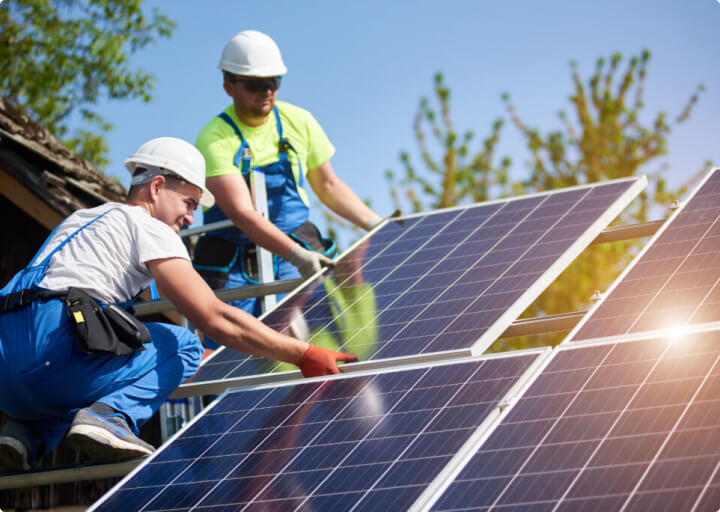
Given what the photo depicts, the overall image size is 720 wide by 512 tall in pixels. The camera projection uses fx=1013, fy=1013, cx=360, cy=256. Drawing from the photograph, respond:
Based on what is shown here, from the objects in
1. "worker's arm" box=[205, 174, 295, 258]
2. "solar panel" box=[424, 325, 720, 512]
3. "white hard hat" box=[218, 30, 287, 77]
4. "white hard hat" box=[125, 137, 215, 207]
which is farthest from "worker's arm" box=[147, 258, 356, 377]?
"white hard hat" box=[218, 30, 287, 77]

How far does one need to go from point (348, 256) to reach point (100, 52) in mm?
19789

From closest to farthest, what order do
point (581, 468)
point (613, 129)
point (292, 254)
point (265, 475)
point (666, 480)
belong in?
1. point (666, 480)
2. point (581, 468)
3. point (265, 475)
4. point (292, 254)
5. point (613, 129)

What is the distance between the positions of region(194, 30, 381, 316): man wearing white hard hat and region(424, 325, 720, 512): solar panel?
3.50m

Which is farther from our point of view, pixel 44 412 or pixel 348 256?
pixel 348 256

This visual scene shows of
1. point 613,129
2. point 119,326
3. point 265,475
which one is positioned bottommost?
point 613,129

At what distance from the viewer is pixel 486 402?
4648mm

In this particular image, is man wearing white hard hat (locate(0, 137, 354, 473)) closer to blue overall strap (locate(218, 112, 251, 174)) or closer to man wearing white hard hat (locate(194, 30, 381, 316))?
man wearing white hard hat (locate(194, 30, 381, 316))

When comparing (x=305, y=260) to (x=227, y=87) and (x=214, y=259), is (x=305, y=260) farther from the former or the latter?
(x=227, y=87)

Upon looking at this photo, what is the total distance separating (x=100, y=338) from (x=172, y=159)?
1238 millimetres

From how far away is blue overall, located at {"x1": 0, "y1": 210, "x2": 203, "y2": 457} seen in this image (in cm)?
527

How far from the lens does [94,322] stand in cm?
520

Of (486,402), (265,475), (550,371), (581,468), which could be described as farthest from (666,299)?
(265,475)

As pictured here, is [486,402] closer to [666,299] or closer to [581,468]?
[581,468]

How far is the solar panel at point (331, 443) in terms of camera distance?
4.31 metres
